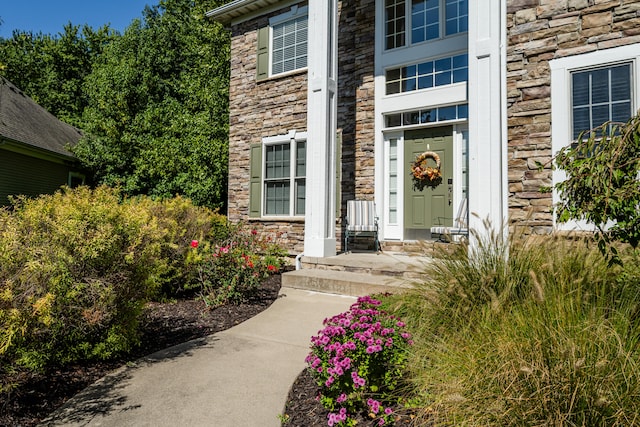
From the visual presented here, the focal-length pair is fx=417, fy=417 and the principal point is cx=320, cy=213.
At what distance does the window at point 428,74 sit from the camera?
722 cm

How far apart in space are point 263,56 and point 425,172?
459 cm

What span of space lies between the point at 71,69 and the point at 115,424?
2398 centimetres

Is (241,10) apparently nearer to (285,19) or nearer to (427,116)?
(285,19)

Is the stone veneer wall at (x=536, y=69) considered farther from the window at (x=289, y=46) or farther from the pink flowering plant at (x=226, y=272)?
the window at (x=289, y=46)

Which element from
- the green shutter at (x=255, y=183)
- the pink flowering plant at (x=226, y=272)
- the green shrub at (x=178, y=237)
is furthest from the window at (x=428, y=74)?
the pink flowering plant at (x=226, y=272)

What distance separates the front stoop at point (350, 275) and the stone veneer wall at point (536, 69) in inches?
64.4

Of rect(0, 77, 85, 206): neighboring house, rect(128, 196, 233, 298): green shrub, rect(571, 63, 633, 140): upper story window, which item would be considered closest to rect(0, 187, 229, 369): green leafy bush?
rect(128, 196, 233, 298): green shrub

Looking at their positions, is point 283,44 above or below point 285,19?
below

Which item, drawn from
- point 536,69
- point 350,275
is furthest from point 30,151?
point 536,69

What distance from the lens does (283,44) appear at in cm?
907

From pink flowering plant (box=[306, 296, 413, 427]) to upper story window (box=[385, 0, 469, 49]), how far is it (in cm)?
649

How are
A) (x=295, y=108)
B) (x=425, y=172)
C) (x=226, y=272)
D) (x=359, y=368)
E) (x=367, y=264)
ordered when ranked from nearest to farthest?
1. (x=359, y=368)
2. (x=226, y=272)
3. (x=367, y=264)
4. (x=425, y=172)
5. (x=295, y=108)

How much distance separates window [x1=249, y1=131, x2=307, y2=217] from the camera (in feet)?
28.1

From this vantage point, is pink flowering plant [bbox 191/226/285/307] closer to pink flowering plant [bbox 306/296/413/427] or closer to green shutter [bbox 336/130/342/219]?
pink flowering plant [bbox 306/296/413/427]
